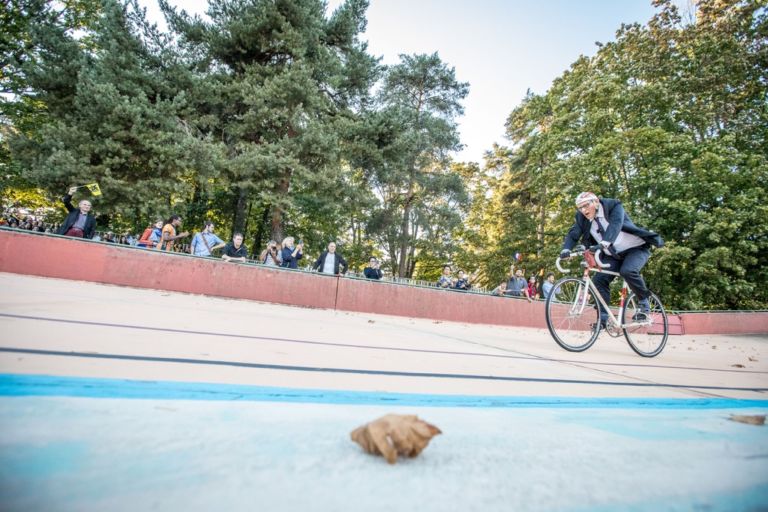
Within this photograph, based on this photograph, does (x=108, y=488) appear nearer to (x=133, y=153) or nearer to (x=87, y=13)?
(x=133, y=153)

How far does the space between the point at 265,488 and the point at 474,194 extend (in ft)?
93.9

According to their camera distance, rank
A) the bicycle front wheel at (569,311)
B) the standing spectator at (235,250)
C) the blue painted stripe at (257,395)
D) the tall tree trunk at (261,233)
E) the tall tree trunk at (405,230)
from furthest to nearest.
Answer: the tall tree trunk at (405,230) → the tall tree trunk at (261,233) → the standing spectator at (235,250) → the bicycle front wheel at (569,311) → the blue painted stripe at (257,395)

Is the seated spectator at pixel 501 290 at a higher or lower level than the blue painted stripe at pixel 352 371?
higher

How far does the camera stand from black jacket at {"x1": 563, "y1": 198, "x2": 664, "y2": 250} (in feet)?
12.2

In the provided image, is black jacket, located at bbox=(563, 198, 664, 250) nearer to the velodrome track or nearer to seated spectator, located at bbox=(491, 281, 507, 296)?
the velodrome track

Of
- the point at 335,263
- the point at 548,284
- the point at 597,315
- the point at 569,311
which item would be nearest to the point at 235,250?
the point at 335,263

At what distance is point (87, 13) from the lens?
18.9 meters

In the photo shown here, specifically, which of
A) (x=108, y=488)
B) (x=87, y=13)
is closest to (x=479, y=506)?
(x=108, y=488)

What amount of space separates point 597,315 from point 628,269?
23.4 inches

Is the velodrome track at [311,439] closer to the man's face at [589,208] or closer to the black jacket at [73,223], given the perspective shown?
the man's face at [589,208]

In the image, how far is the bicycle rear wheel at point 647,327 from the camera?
4086mm

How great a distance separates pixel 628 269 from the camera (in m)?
3.87

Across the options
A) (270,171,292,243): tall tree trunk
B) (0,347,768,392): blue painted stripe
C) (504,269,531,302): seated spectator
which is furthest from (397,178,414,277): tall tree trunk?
(0,347,768,392): blue painted stripe

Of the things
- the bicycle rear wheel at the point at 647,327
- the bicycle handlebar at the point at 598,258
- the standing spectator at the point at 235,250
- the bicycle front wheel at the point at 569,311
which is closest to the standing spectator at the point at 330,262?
the standing spectator at the point at 235,250
